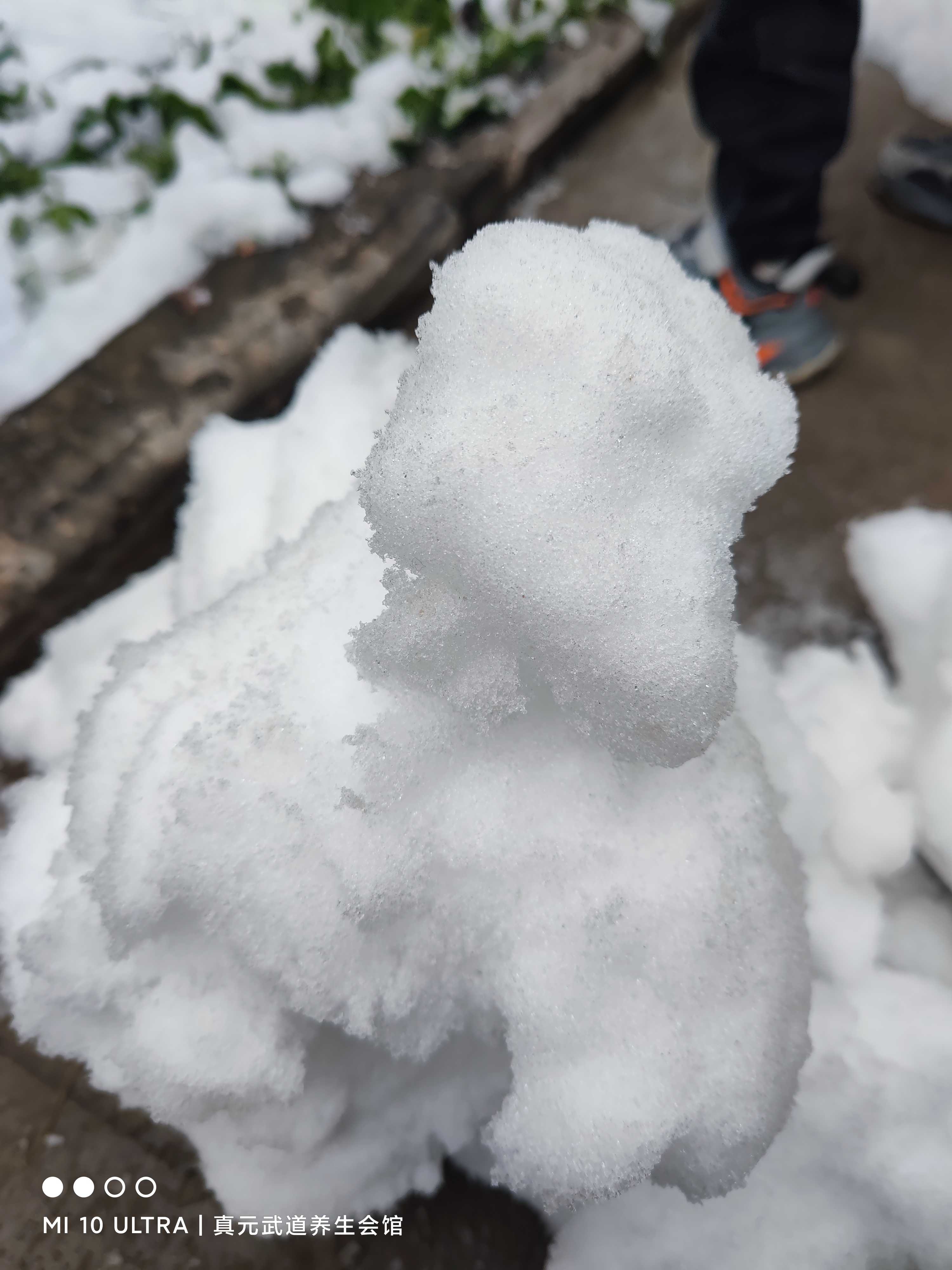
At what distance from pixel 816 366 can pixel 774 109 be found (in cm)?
36

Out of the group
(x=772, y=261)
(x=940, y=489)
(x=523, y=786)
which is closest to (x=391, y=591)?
(x=523, y=786)

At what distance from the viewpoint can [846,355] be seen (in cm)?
136

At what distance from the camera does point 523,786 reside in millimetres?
520

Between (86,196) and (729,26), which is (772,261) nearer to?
(729,26)

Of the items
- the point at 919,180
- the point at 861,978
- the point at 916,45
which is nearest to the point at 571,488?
the point at 861,978

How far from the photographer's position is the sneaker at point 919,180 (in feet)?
4.71

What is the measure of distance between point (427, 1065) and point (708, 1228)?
11.6 inches

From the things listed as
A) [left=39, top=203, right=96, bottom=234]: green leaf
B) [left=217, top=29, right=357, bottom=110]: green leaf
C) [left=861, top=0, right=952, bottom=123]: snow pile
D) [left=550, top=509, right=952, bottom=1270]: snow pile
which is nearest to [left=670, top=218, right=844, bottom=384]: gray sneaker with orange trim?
[left=550, top=509, right=952, bottom=1270]: snow pile

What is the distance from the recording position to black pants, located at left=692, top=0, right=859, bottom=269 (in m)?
1.13

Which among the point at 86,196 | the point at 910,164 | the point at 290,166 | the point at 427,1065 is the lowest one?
the point at 910,164

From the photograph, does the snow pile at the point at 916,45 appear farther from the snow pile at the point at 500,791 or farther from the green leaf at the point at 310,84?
the snow pile at the point at 500,791

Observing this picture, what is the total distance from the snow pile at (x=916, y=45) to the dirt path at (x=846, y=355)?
37 millimetres

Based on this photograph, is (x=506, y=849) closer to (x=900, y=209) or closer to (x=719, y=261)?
(x=719, y=261)

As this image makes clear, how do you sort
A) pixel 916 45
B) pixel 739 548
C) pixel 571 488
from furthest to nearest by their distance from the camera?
pixel 916 45
pixel 739 548
pixel 571 488
